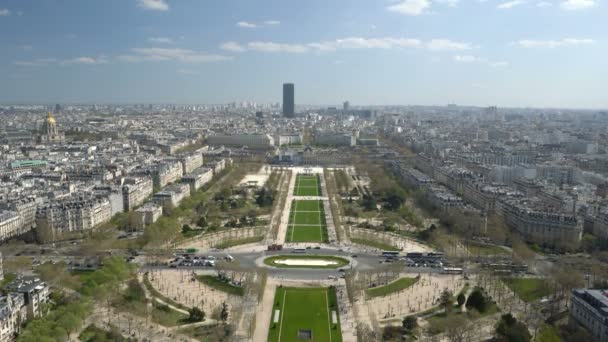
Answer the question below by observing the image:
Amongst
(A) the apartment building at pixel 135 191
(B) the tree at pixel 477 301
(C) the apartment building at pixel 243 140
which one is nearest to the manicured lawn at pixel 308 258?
(B) the tree at pixel 477 301

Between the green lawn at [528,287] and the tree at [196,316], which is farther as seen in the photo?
the green lawn at [528,287]

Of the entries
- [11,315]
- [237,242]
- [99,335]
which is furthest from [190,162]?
[99,335]

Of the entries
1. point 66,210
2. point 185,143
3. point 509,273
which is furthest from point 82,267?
point 185,143

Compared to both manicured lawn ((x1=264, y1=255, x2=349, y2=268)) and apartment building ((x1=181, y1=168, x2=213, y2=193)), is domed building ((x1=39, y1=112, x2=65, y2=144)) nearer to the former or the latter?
apartment building ((x1=181, y1=168, x2=213, y2=193))

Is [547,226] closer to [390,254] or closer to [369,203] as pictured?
[390,254]

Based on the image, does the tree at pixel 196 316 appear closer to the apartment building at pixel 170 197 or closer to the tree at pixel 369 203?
the apartment building at pixel 170 197

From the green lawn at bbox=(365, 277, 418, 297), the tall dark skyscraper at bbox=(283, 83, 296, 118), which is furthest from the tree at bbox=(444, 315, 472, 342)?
the tall dark skyscraper at bbox=(283, 83, 296, 118)

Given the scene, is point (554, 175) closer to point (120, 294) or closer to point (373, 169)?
point (373, 169)
